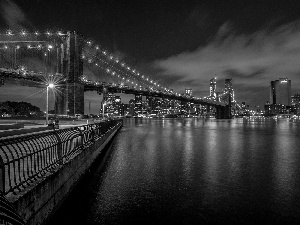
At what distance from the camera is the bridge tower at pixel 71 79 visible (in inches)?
1788

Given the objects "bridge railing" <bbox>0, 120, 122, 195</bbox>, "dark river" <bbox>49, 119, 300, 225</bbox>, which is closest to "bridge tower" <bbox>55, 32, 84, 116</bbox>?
"dark river" <bbox>49, 119, 300, 225</bbox>

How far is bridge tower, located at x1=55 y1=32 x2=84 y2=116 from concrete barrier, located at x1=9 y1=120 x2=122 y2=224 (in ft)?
125

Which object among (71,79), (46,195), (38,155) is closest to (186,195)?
(46,195)

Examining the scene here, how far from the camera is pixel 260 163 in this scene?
12.7m

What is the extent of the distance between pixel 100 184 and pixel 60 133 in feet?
6.79

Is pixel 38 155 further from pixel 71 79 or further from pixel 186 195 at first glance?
pixel 71 79

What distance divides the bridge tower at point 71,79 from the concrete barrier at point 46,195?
3816 cm

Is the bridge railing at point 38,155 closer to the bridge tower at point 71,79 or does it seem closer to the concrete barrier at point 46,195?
the concrete barrier at point 46,195

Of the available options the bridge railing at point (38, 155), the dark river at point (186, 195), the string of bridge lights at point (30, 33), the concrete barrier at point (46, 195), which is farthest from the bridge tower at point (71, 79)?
the concrete barrier at point (46, 195)

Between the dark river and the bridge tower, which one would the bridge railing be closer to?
the dark river

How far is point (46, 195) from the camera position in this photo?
5.59 metres

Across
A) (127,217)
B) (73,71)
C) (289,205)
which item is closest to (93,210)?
(127,217)

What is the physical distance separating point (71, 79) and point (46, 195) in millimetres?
43614

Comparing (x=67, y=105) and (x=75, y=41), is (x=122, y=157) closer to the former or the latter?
(x=67, y=105)
